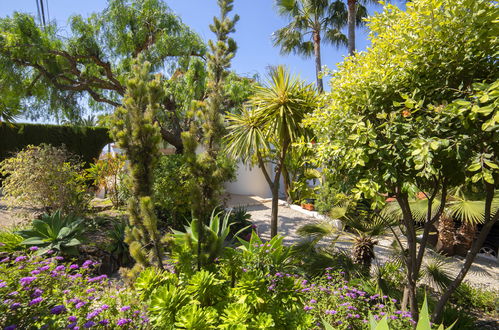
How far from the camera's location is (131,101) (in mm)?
2547

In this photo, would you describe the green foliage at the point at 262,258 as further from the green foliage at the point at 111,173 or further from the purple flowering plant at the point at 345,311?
the green foliage at the point at 111,173

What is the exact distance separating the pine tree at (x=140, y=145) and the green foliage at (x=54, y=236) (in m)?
2.47

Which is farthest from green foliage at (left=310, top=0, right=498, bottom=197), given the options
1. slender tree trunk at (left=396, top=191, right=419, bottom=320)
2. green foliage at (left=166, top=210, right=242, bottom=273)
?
green foliage at (left=166, top=210, right=242, bottom=273)

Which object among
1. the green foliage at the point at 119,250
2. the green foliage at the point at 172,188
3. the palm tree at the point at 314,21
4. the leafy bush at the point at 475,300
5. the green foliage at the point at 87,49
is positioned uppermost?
the palm tree at the point at 314,21

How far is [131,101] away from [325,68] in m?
2.21

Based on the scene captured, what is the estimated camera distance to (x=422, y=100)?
1.79 m

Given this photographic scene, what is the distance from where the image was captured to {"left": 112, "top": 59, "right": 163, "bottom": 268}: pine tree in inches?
101

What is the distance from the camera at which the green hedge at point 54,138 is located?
10.3 metres

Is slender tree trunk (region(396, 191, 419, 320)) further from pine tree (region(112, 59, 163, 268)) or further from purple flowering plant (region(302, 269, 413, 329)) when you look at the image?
pine tree (region(112, 59, 163, 268))

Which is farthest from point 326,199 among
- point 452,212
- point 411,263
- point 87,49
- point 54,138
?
point 54,138

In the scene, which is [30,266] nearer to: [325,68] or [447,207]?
[325,68]

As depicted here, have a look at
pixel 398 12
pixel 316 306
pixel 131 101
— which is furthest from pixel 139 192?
pixel 398 12

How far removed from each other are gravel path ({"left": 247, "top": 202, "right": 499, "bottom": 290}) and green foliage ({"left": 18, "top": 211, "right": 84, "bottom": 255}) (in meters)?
3.82

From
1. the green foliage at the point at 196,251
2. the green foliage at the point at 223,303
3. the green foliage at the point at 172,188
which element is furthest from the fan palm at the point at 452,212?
the green foliage at the point at 172,188
